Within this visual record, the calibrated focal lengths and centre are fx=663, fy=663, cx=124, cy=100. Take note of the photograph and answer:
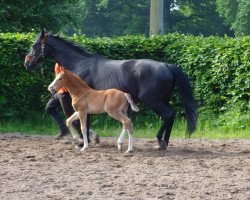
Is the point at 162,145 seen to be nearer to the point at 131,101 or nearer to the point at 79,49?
the point at 131,101

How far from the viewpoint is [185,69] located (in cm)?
1522

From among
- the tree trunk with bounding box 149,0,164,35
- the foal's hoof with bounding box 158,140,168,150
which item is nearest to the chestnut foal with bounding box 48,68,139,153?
the foal's hoof with bounding box 158,140,168,150

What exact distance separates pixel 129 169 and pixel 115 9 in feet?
168

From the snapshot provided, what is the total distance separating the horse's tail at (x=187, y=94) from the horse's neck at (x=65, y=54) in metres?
1.74

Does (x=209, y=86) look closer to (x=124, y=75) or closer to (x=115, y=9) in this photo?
(x=124, y=75)

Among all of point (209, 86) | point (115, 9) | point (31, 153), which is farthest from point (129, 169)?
point (115, 9)

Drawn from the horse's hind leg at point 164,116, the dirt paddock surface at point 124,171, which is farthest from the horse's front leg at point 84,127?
the horse's hind leg at point 164,116

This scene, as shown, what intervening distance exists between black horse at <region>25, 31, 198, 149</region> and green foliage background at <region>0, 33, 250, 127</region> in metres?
2.61

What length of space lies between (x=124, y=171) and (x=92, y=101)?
80.0 inches

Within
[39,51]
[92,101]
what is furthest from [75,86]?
[39,51]

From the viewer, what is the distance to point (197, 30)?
5522 cm

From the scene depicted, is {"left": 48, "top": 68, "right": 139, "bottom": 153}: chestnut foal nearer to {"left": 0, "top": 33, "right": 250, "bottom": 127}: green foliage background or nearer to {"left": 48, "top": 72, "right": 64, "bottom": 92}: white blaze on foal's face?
{"left": 48, "top": 72, "right": 64, "bottom": 92}: white blaze on foal's face

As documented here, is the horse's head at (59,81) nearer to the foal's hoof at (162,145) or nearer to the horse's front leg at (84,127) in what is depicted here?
the horse's front leg at (84,127)

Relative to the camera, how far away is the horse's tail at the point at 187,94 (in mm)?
10953
